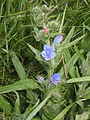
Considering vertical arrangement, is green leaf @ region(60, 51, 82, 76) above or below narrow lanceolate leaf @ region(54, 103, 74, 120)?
above

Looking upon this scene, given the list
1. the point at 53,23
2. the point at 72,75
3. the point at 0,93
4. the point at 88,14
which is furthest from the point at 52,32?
the point at 88,14

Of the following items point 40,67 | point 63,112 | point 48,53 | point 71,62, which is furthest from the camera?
point 40,67

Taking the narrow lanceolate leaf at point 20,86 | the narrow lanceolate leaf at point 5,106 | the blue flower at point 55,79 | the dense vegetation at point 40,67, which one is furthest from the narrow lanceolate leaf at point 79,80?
the narrow lanceolate leaf at point 5,106

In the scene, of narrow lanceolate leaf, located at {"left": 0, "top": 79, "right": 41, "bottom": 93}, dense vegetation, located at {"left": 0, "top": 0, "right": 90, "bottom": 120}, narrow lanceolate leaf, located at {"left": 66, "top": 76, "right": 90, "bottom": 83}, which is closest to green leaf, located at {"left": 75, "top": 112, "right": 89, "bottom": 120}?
dense vegetation, located at {"left": 0, "top": 0, "right": 90, "bottom": 120}

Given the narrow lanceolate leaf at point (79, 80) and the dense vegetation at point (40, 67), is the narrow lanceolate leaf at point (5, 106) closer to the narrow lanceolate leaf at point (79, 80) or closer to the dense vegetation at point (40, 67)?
the dense vegetation at point (40, 67)

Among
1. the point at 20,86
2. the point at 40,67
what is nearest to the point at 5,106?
the point at 20,86

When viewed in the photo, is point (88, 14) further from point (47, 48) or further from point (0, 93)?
point (0, 93)

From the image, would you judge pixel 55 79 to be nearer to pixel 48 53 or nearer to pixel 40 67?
pixel 48 53

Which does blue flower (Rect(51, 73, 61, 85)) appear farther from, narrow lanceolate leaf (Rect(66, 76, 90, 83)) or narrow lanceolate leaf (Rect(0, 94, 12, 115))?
narrow lanceolate leaf (Rect(0, 94, 12, 115))

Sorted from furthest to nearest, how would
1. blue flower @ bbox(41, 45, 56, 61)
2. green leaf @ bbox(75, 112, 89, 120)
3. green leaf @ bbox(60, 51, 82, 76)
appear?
1. green leaf @ bbox(60, 51, 82, 76)
2. green leaf @ bbox(75, 112, 89, 120)
3. blue flower @ bbox(41, 45, 56, 61)
